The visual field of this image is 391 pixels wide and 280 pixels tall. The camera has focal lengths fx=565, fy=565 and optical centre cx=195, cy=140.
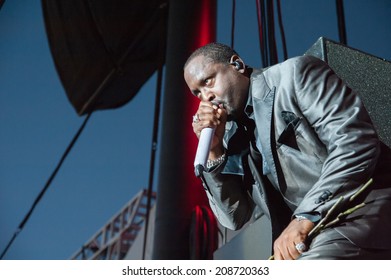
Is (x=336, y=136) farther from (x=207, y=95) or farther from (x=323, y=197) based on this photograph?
(x=207, y=95)

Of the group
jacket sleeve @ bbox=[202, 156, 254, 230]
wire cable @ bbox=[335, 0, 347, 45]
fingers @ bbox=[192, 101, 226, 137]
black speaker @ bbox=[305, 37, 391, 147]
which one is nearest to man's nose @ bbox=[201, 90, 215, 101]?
fingers @ bbox=[192, 101, 226, 137]

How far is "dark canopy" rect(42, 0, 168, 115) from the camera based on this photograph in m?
4.55

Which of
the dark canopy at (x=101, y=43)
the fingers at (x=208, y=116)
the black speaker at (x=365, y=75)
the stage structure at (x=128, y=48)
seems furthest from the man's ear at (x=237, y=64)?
the dark canopy at (x=101, y=43)

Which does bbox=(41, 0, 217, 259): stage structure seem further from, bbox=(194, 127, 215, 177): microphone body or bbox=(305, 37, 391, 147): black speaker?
bbox=(194, 127, 215, 177): microphone body

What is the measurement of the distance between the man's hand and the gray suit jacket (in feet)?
0.09

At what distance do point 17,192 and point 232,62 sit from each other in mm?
17431

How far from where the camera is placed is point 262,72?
132cm

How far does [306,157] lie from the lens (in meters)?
1.18

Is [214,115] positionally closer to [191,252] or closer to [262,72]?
[262,72]

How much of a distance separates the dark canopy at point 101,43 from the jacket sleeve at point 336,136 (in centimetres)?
347

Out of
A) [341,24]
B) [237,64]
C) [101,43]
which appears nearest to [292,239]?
[237,64]

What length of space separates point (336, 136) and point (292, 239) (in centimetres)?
22
